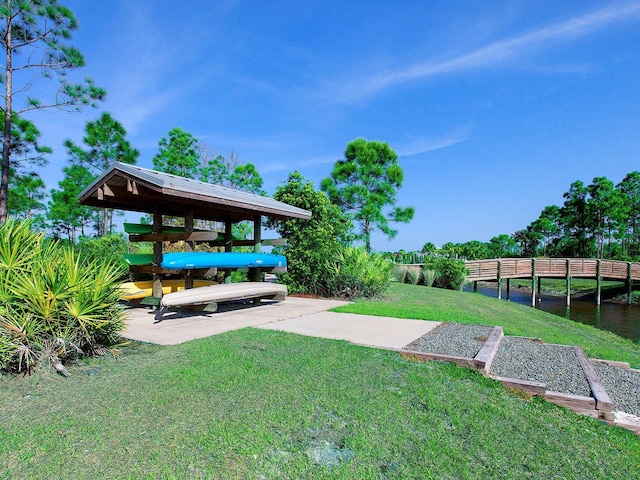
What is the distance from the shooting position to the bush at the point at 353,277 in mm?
11039

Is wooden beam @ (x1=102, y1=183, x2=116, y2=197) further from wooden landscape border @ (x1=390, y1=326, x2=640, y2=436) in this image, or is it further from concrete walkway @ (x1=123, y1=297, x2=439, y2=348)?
wooden landscape border @ (x1=390, y1=326, x2=640, y2=436)

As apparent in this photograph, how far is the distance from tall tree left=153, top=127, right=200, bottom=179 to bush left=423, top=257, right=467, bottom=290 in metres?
16.2

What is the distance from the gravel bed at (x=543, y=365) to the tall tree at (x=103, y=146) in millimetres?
22483

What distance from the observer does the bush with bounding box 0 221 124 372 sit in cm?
383

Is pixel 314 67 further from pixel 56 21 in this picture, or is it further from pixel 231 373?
pixel 231 373

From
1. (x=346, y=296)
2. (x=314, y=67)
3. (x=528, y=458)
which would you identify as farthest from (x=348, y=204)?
(x=528, y=458)

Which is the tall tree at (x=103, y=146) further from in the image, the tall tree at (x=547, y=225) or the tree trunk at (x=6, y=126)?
the tall tree at (x=547, y=225)

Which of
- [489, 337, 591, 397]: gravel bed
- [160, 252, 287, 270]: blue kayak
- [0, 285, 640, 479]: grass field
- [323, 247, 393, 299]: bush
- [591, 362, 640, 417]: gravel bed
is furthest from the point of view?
[323, 247, 393, 299]: bush

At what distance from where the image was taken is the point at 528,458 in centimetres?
248

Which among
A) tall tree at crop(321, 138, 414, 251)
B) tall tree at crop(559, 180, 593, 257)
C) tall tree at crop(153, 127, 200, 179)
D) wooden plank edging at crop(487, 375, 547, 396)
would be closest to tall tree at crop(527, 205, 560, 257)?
tall tree at crop(559, 180, 593, 257)

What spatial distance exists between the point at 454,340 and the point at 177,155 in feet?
74.8

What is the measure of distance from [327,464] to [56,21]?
18.8 m

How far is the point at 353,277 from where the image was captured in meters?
11.1

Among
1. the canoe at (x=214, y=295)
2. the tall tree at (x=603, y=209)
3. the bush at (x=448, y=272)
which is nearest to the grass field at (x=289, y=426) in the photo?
the canoe at (x=214, y=295)
